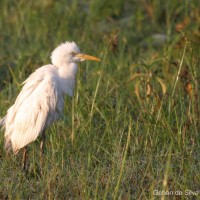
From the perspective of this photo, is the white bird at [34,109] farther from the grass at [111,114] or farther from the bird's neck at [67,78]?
the grass at [111,114]

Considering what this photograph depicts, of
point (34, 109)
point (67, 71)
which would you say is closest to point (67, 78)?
point (67, 71)

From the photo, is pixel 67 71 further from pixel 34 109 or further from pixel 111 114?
pixel 111 114

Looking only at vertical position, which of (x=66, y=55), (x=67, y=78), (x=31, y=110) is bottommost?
(x=31, y=110)

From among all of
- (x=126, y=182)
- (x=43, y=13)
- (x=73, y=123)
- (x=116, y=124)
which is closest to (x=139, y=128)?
(x=116, y=124)

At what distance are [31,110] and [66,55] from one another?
61 centimetres

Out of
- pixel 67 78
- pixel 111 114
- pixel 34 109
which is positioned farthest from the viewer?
pixel 111 114

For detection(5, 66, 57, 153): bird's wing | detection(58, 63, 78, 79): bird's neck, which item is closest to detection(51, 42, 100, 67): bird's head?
detection(58, 63, 78, 79): bird's neck

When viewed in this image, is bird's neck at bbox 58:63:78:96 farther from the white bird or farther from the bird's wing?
the bird's wing

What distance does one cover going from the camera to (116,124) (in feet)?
21.2

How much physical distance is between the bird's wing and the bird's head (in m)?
0.29

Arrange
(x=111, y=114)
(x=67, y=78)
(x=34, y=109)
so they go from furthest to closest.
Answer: (x=111, y=114)
(x=67, y=78)
(x=34, y=109)

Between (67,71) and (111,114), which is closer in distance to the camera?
(67,71)

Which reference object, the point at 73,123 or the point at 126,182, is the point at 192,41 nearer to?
the point at 73,123

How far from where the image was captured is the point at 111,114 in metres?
6.69
